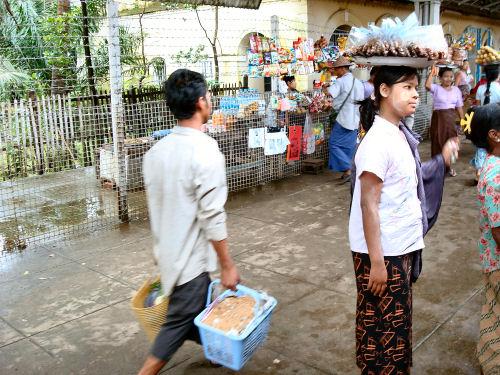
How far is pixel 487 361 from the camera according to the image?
8.27ft

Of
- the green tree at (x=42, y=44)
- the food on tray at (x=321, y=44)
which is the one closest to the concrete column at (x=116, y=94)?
the green tree at (x=42, y=44)

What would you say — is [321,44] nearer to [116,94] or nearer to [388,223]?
[116,94]

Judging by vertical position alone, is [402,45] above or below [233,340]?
above

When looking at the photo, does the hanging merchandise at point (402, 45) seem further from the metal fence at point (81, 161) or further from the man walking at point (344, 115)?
the man walking at point (344, 115)

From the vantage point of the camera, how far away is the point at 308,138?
26.3 feet

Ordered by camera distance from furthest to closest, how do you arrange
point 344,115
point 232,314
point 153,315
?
point 344,115, point 153,315, point 232,314

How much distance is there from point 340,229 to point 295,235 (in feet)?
1.81

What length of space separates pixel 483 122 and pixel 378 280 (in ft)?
3.40

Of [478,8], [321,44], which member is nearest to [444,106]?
[321,44]

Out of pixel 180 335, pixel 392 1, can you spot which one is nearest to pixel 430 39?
pixel 180 335

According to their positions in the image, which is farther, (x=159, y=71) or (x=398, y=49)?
(x=159, y=71)

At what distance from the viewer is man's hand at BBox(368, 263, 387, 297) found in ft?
7.10

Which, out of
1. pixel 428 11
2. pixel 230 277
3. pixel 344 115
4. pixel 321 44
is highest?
pixel 428 11

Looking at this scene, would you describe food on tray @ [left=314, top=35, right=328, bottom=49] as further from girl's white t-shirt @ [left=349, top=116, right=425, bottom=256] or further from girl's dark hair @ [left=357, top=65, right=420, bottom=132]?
girl's white t-shirt @ [left=349, top=116, right=425, bottom=256]
